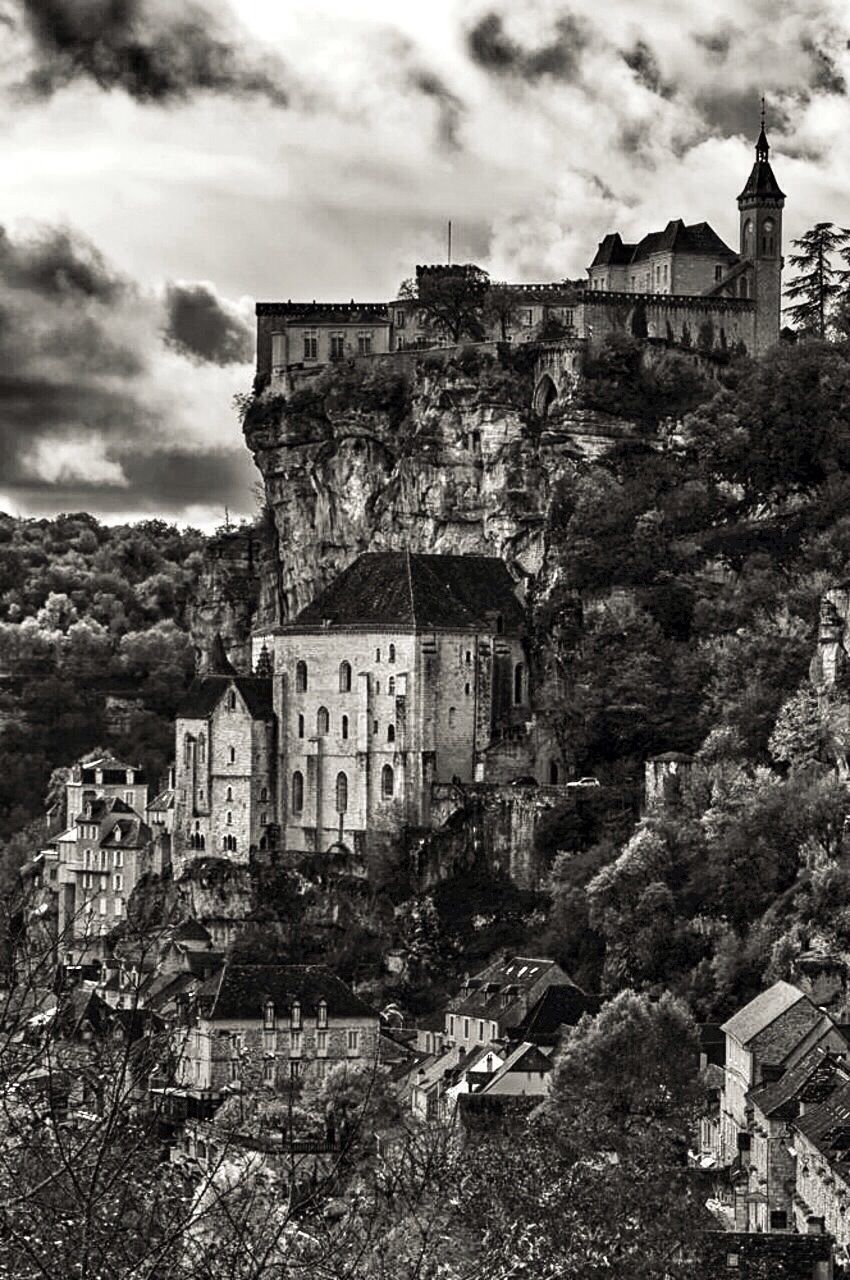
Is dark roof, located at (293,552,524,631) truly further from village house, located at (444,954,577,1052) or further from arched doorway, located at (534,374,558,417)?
village house, located at (444,954,577,1052)

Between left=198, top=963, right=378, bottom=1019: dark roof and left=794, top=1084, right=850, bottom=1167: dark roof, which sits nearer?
left=794, top=1084, right=850, bottom=1167: dark roof

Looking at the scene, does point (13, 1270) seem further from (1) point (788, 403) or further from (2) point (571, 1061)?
(1) point (788, 403)

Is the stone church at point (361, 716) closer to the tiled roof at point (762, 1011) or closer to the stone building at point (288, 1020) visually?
the stone building at point (288, 1020)

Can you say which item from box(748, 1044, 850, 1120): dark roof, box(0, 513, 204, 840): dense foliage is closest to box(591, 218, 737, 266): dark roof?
box(0, 513, 204, 840): dense foliage

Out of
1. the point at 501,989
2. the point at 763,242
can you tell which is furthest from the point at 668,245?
the point at 501,989

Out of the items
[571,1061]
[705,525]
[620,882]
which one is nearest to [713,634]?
[705,525]

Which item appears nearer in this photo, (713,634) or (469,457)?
(713,634)

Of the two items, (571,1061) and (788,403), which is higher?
(788,403)

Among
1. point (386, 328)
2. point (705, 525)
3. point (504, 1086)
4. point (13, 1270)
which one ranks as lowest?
point (504, 1086)
